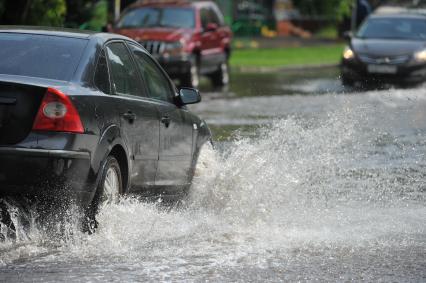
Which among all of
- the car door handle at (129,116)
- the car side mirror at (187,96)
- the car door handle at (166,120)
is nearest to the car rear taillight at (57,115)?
the car door handle at (129,116)

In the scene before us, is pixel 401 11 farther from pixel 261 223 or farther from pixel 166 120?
pixel 261 223

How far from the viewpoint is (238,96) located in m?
24.0

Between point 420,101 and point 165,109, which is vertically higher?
point 165,109

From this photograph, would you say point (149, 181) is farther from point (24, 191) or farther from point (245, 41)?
point (245, 41)

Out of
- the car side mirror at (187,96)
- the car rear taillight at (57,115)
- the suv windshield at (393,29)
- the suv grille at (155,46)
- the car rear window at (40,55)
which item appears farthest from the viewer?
the suv windshield at (393,29)

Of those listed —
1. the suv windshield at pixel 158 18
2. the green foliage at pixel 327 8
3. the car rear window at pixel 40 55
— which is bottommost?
the green foliage at pixel 327 8

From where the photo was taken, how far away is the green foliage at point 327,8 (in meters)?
49.8

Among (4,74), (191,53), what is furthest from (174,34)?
(4,74)

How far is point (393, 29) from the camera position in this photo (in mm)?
27953

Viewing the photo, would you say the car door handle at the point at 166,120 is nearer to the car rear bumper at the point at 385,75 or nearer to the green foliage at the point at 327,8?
the car rear bumper at the point at 385,75

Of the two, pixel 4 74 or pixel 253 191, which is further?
pixel 253 191

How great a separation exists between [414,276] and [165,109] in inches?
116

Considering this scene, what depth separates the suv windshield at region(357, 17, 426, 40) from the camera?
2775cm

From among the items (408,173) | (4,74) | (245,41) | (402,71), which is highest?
(4,74)
